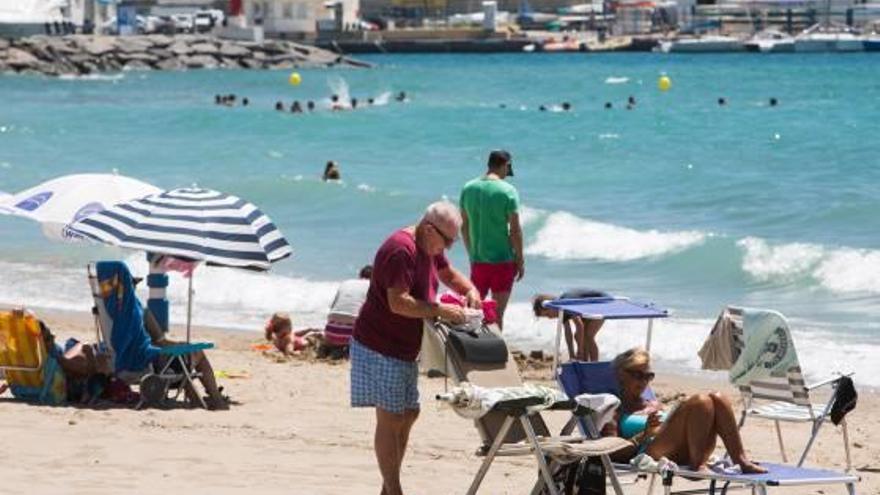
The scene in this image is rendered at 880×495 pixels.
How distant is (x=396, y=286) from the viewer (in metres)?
7.45

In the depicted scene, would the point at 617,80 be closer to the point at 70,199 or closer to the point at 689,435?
the point at 70,199

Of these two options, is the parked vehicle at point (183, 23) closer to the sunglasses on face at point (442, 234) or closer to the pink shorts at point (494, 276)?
the pink shorts at point (494, 276)

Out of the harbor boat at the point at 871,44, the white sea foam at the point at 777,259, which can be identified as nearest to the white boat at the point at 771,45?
the harbor boat at the point at 871,44

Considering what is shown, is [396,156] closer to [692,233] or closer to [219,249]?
[692,233]

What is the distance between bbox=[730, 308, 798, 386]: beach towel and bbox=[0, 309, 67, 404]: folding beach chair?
157 inches

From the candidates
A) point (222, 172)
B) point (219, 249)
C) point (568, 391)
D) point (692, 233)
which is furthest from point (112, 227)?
point (222, 172)

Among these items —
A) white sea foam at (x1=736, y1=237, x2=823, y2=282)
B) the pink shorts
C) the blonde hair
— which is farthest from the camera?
white sea foam at (x1=736, y1=237, x2=823, y2=282)

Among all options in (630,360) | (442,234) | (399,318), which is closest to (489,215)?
(630,360)

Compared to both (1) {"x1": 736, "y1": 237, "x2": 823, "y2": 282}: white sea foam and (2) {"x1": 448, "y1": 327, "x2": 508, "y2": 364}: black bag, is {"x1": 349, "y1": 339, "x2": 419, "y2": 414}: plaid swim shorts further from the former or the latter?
(1) {"x1": 736, "y1": 237, "x2": 823, "y2": 282}: white sea foam

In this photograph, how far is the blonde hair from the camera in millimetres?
8086

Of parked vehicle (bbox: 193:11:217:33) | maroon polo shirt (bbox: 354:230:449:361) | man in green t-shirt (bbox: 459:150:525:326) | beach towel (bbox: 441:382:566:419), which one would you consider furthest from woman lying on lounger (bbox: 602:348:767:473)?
parked vehicle (bbox: 193:11:217:33)

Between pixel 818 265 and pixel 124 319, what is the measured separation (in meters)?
9.25

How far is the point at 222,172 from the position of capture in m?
32.1

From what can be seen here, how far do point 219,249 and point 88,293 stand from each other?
6988 mm
